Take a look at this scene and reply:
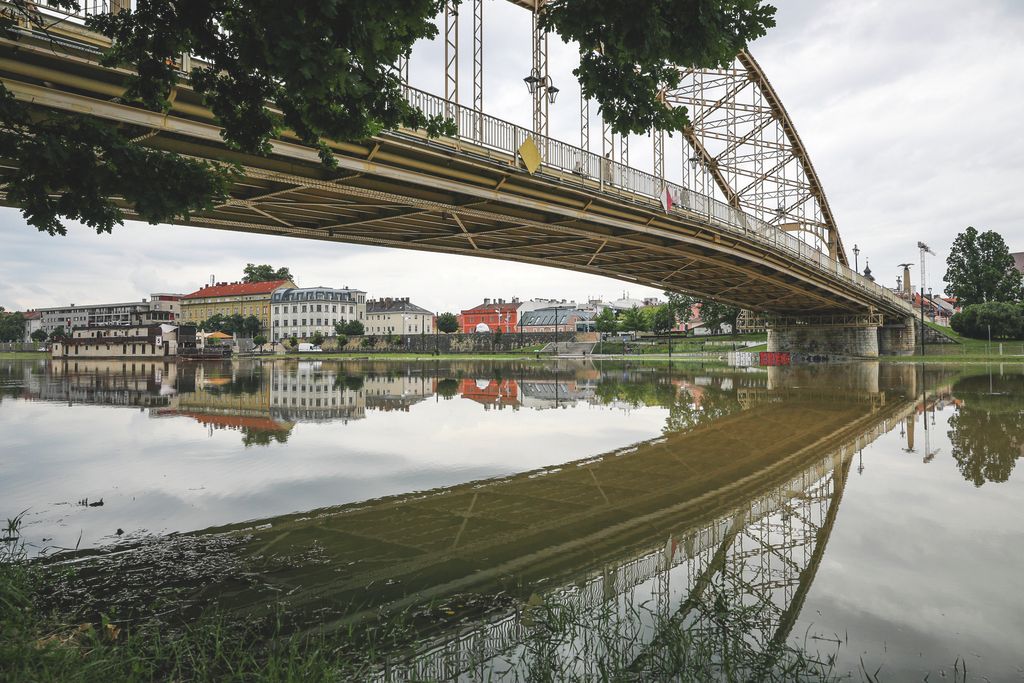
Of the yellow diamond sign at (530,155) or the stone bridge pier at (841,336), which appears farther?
the stone bridge pier at (841,336)

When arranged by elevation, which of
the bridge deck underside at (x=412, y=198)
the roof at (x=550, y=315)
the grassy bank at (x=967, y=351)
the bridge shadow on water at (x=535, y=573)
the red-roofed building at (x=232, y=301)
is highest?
the red-roofed building at (x=232, y=301)

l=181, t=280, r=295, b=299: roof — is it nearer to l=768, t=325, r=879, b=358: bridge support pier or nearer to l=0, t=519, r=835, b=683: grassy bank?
l=768, t=325, r=879, b=358: bridge support pier

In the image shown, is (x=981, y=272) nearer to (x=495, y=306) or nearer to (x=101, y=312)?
(x=495, y=306)

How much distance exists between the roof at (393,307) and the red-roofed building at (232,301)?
1869 cm

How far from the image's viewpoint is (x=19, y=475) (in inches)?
356

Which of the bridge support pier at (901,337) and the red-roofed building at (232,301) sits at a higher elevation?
the red-roofed building at (232,301)

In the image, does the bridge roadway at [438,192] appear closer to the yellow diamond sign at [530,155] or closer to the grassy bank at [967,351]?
the yellow diamond sign at [530,155]

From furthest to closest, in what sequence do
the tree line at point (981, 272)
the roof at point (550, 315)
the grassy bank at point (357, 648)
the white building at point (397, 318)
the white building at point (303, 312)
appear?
1. the white building at point (397, 318)
2. the white building at point (303, 312)
3. the roof at point (550, 315)
4. the tree line at point (981, 272)
5. the grassy bank at point (357, 648)

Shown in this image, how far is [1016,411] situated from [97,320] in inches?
7032

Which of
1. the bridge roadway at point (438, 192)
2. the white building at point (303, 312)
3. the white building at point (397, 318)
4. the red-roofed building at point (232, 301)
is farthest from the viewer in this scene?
the white building at point (397, 318)

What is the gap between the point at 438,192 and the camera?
51.8ft

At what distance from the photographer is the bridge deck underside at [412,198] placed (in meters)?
9.15

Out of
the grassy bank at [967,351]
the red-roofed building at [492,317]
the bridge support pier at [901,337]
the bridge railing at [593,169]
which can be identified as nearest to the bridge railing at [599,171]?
the bridge railing at [593,169]

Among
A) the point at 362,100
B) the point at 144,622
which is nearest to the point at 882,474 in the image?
the point at 362,100
